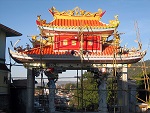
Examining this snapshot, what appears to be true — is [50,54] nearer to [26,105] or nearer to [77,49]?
[77,49]

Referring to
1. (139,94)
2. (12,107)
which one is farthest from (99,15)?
(139,94)

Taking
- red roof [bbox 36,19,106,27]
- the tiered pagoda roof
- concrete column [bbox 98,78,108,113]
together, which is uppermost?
red roof [bbox 36,19,106,27]

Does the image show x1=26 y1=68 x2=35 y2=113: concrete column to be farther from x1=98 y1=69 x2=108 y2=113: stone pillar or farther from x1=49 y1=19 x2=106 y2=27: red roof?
x1=98 y1=69 x2=108 y2=113: stone pillar

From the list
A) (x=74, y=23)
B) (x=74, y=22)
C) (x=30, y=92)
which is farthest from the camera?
(x=74, y=22)

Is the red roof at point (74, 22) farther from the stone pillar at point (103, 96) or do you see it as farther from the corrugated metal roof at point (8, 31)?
the stone pillar at point (103, 96)

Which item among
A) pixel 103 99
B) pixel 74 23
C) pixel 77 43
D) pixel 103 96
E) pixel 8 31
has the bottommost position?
pixel 103 99

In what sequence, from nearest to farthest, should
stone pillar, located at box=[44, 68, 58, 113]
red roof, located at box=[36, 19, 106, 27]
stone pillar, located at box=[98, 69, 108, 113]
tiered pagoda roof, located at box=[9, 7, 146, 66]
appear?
tiered pagoda roof, located at box=[9, 7, 146, 66]
stone pillar, located at box=[44, 68, 58, 113]
stone pillar, located at box=[98, 69, 108, 113]
red roof, located at box=[36, 19, 106, 27]

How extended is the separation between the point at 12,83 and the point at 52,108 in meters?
3.20

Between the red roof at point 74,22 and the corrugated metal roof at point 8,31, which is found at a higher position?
the red roof at point 74,22

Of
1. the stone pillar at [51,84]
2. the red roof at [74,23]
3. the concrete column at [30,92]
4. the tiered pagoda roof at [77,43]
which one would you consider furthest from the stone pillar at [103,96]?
the concrete column at [30,92]

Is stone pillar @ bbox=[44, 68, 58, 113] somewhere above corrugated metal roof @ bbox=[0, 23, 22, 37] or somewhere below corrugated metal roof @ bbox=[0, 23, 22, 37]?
below

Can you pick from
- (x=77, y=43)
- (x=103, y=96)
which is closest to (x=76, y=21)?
(x=77, y=43)

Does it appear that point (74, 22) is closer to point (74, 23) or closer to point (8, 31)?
point (74, 23)

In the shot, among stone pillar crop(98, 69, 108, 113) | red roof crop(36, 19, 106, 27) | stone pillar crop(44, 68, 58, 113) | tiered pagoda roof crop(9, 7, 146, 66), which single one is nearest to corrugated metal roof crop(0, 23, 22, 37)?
tiered pagoda roof crop(9, 7, 146, 66)
